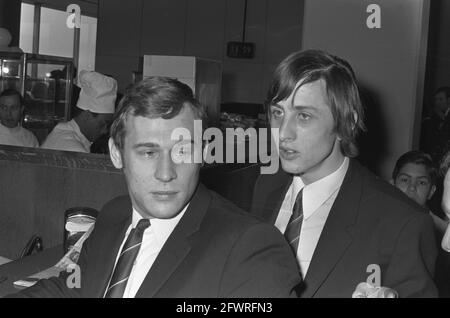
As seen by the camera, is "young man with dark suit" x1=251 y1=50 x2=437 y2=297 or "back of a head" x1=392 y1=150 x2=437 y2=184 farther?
"back of a head" x1=392 y1=150 x2=437 y2=184

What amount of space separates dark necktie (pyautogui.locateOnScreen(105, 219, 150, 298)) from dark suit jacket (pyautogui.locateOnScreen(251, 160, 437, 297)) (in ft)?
0.90

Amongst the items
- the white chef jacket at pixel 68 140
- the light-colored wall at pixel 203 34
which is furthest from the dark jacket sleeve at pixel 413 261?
the light-colored wall at pixel 203 34

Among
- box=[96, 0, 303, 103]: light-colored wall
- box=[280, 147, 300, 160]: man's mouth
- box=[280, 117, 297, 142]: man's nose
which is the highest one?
box=[96, 0, 303, 103]: light-colored wall

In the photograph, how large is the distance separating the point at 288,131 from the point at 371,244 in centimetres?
23

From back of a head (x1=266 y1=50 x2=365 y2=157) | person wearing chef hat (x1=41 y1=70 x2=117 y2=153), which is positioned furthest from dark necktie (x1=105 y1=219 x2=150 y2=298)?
person wearing chef hat (x1=41 y1=70 x2=117 y2=153)

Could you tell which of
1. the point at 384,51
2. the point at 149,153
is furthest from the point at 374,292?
the point at 384,51

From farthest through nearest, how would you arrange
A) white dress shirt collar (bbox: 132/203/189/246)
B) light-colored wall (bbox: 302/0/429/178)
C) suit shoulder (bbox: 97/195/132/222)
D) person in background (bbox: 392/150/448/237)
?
light-colored wall (bbox: 302/0/429/178) < person in background (bbox: 392/150/448/237) < suit shoulder (bbox: 97/195/132/222) < white dress shirt collar (bbox: 132/203/189/246)

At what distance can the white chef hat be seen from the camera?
2.69 metres

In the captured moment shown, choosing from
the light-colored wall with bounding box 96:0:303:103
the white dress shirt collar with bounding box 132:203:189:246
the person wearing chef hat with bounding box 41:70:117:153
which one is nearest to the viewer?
the white dress shirt collar with bounding box 132:203:189:246

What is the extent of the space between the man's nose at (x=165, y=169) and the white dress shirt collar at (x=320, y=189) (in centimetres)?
33

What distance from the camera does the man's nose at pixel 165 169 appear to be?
2.85 feet

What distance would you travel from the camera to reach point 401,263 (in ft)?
3.15

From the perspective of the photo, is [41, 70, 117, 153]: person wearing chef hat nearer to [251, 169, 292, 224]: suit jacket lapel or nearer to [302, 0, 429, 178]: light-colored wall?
[302, 0, 429, 178]: light-colored wall
